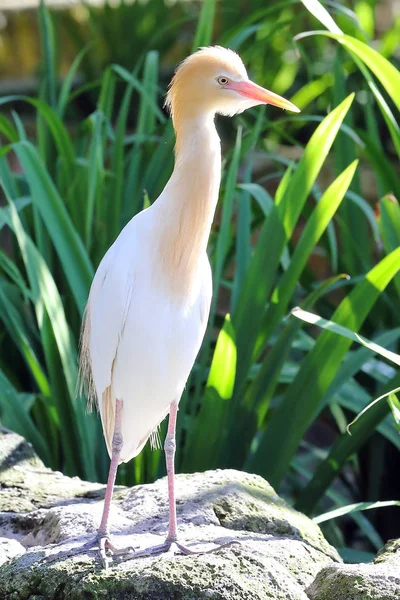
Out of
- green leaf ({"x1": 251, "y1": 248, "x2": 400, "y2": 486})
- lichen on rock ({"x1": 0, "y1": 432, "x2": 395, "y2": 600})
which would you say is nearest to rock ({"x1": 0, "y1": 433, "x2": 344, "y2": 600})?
lichen on rock ({"x1": 0, "y1": 432, "x2": 395, "y2": 600})

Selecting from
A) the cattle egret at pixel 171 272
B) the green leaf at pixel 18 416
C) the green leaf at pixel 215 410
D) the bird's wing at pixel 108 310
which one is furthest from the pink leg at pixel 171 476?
→ the green leaf at pixel 18 416

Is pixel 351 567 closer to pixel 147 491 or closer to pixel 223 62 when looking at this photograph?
pixel 147 491

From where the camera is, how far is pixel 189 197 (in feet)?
5.78

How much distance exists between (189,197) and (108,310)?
0.88ft

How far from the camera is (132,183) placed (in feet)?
9.66

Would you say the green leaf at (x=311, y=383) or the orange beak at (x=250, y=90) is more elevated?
the orange beak at (x=250, y=90)

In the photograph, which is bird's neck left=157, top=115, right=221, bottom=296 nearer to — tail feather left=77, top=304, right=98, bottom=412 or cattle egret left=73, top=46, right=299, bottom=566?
cattle egret left=73, top=46, right=299, bottom=566

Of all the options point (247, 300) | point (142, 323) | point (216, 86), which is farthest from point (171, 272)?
A: point (247, 300)

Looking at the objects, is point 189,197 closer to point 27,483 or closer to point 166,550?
point 166,550

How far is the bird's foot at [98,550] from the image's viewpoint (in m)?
1.56

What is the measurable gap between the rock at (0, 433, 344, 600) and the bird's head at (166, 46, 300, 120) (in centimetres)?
77

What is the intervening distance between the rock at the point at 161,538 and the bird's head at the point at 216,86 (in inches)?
30.3

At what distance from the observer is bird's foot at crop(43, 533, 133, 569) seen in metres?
1.56

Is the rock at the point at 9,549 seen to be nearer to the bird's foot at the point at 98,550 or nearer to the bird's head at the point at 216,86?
the bird's foot at the point at 98,550
